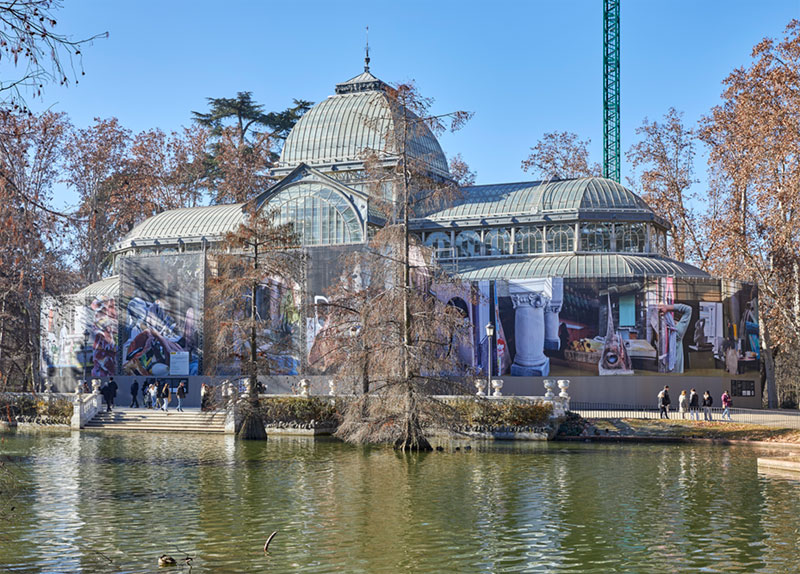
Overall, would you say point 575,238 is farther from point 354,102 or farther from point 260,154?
point 260,154

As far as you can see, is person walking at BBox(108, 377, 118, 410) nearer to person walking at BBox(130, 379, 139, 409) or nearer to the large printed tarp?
person walking at BBox(130, 379, 139, 409)

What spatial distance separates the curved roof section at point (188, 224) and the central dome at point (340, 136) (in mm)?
4919

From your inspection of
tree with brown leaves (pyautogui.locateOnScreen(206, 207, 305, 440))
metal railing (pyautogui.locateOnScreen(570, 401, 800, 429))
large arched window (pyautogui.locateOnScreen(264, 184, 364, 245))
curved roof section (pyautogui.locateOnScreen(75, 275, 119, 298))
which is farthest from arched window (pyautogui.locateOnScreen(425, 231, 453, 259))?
curved roof section (pyautogui.locateOnScreen(75, 275, 119, 298))

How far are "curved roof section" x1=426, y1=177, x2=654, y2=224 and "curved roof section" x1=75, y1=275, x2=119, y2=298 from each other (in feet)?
67.6

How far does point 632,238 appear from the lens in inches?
2181

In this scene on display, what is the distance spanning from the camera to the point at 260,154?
243 ft

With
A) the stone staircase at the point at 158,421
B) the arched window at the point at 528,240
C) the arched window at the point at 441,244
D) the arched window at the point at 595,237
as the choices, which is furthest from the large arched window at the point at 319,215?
the arched window at the point at 595,237

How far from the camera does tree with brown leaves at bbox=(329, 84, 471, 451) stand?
→ 33375 mm

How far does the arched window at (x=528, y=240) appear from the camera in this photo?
5609cm

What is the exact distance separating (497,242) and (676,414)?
16057 mm

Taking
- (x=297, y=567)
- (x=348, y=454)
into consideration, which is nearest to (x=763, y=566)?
(x=297, y=567)

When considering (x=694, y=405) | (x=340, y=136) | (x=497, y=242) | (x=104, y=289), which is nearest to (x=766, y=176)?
(x=694, y=405)

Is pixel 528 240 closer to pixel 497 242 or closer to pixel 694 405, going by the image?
pixel 497 242

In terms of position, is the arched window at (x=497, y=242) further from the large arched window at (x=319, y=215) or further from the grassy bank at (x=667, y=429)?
the grassy bank at (x=667, y=429)
